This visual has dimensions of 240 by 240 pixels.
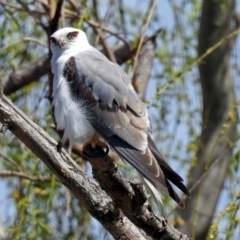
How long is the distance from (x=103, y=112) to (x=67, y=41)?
0.80 m

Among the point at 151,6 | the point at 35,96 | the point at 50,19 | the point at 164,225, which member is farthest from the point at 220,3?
the point at 164,225

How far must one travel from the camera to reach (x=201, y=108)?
5906mm

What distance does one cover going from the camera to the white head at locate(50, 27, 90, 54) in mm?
4852

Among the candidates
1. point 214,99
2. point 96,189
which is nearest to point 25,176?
point 214,99

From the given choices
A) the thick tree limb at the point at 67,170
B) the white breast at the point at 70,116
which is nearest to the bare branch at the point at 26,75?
the white breast at the point at 70,116

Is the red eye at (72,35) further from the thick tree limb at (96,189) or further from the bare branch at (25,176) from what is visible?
the thick tree limb at (96,189)

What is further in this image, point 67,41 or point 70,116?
point 67,41

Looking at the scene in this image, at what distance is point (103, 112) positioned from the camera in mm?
4199

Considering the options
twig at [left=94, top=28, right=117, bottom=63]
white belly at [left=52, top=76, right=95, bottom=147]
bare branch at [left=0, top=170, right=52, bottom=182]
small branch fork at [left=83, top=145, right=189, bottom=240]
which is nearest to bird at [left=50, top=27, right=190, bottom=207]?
white belly at [left=52, top=76, right=95, bottom=147]

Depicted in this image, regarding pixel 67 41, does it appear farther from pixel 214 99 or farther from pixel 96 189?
pixel 96 189

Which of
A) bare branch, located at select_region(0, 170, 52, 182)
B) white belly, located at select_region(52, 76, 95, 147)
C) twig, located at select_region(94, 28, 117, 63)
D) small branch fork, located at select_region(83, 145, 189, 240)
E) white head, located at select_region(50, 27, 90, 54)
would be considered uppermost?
small branch fork, located at select_region(83, 145, 189, 240)

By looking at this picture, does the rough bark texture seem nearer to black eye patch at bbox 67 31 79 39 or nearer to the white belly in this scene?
black eye patch at bbox 67 31 79 39

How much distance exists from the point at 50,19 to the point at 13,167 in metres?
0.99

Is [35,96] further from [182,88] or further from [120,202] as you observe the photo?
[120,202]
